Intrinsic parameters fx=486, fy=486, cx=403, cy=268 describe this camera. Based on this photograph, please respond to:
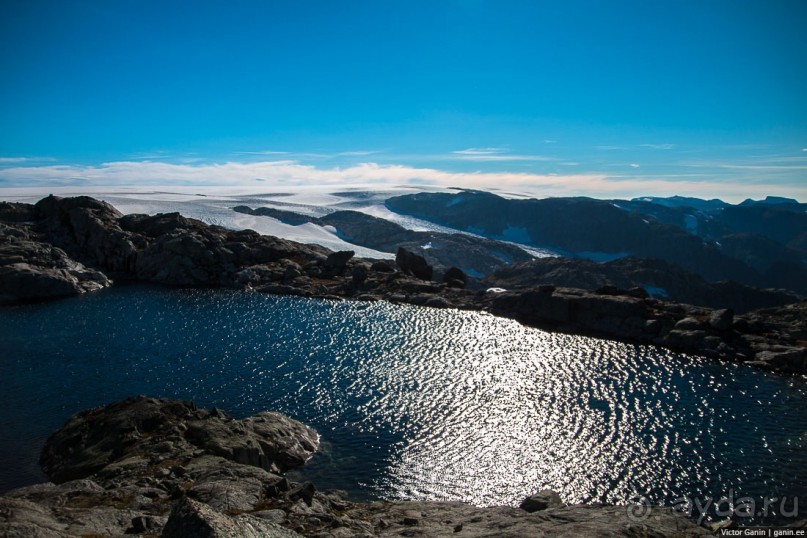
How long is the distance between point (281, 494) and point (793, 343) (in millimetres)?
78452

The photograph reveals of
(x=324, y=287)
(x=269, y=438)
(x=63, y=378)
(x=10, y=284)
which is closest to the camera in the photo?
(x=269, y=438)

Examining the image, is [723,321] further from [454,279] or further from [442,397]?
[454,279]

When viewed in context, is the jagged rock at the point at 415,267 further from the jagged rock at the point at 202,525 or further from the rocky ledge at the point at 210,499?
the jagged rock at the point at 202,525

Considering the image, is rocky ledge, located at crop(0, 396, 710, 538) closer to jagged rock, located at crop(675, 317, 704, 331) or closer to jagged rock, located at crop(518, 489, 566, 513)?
jagged rock, located at crop(518, 489, 566, 513)

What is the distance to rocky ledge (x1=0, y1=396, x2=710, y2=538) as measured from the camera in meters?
19.4

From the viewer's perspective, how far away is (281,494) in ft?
87.8

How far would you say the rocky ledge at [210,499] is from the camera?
19375 mm

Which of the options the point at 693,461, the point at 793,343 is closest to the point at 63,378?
the point at 693,461

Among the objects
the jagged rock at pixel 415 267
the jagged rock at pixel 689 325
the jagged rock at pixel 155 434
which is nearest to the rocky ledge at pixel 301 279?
the jagged rock at pixel 689 325

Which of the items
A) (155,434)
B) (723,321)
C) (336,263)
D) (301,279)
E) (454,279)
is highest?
(336,263)

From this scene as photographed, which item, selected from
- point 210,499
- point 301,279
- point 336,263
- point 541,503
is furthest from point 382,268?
point 210,499

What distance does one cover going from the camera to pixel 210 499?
25.2m

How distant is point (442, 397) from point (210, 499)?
29010 millimetres

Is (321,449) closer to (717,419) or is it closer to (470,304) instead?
(717,419)
